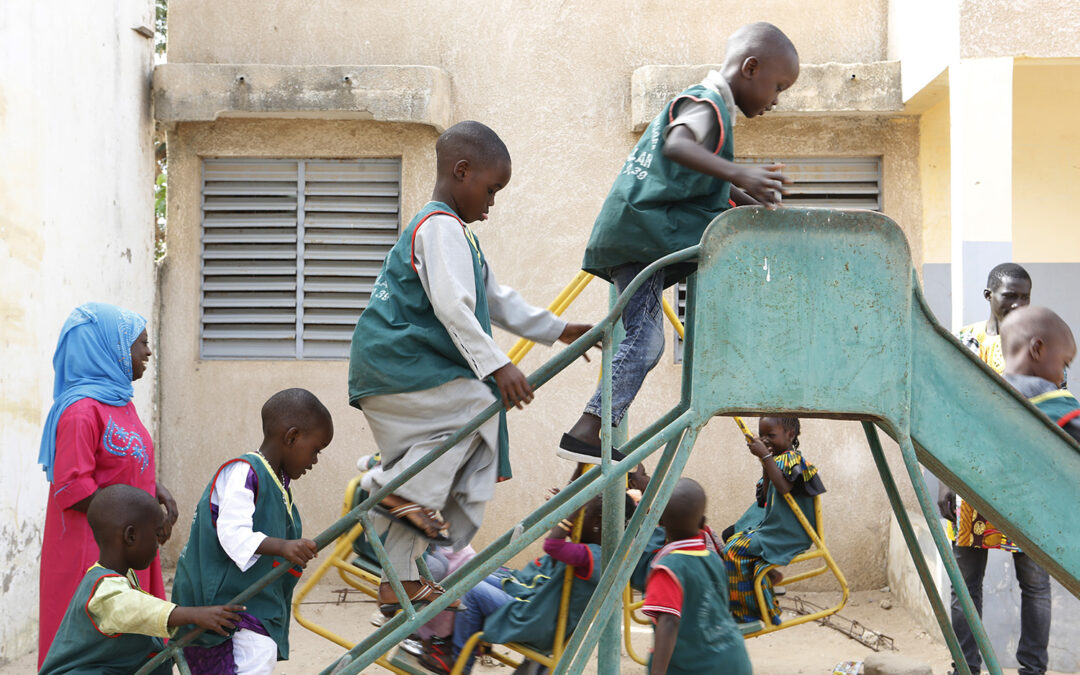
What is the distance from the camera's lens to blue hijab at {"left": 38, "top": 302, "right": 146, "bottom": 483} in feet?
12.9

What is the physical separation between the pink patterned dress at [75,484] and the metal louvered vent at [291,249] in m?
3.33

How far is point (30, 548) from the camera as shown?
217 inches

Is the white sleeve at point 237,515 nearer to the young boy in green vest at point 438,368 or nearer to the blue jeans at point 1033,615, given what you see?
the young boy in green vest at point 438,368

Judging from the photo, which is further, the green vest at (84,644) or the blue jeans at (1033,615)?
the blue jeans at (1033,615)

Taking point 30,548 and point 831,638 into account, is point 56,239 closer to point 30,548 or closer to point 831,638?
point 30,548

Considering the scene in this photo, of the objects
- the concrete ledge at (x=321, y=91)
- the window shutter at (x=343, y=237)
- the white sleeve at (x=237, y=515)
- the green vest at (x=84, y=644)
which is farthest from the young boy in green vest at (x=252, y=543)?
the window shutter at (x=343, y=237)

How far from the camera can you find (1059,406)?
3980 millimetres

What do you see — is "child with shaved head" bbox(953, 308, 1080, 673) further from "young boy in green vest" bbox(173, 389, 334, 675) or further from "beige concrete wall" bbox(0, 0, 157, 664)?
"beige concrete wall" bbox(0, 0, 157, 664)

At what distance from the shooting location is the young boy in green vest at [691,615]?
3.35 meters

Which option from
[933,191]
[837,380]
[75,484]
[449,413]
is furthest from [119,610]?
[933,191]

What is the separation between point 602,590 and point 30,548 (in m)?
3.68

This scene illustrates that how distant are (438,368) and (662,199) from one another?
804 mm

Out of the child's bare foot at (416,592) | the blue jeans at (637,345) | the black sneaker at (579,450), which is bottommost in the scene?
the child's bare foot at (416,592)

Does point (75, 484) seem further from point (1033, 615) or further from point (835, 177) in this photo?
point (835, 177)
